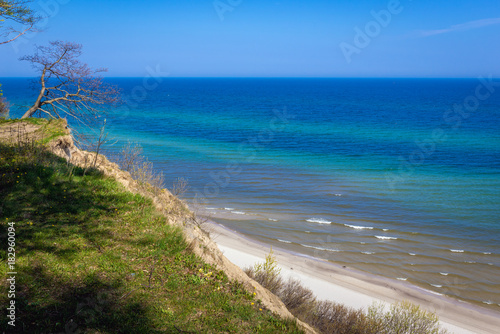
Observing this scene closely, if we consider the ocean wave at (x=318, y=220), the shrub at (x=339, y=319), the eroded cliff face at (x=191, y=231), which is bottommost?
the shrub at (x=339, y=319)

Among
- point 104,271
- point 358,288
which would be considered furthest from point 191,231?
point 358,288

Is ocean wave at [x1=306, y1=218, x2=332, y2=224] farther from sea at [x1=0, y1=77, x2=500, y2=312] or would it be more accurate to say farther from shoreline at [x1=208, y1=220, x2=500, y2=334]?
shoreline at [x1=208, y1=220, x2=500, y2=334]

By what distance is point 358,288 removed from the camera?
40.0 ft

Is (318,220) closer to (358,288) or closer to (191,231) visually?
(358,288)

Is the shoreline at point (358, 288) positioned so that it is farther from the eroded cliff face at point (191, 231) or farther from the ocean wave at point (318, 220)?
the ocean wave at point (318, 220)

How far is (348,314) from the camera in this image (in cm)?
908

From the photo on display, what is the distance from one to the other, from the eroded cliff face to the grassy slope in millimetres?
307

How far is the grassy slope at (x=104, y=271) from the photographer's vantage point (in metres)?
5.38

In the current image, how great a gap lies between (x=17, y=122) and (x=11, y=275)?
9.34 m

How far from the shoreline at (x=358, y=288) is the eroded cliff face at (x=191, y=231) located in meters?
2.61

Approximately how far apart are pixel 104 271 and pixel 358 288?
9013 mm

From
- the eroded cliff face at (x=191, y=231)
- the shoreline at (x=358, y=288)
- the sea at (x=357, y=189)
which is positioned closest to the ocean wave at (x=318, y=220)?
the sea at (x=357, y=189)

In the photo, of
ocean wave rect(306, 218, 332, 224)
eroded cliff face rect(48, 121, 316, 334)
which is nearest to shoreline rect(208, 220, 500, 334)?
eroded cliff face rect(48, 121, 316, 334)

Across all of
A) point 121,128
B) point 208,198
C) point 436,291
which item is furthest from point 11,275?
point 121,128
